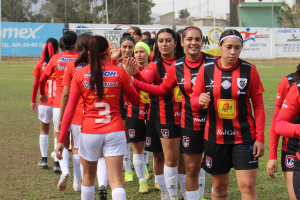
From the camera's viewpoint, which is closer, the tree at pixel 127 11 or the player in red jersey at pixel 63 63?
the player in red jersey at pixel 63 63

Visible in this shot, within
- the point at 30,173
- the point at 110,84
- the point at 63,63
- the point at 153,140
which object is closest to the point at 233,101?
the point at 110,84

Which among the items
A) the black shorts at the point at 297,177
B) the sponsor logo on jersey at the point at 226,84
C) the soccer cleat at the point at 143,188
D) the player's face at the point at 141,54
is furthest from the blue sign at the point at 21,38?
the black shorts at the point at 297,177

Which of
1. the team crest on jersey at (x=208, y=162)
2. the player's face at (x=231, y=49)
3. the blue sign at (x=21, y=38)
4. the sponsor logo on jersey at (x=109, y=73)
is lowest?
the team crest on jersey at (x=208, y=162)

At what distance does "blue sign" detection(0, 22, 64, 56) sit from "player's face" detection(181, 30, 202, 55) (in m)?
30.0

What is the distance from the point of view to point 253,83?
11.8ft

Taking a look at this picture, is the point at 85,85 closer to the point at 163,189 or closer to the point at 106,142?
the point at 106,142

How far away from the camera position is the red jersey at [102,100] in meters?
3.57

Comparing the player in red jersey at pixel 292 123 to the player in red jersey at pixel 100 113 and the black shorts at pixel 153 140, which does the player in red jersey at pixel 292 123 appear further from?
the black shorts at pixel 153 140

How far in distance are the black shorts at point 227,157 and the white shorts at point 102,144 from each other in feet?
3.01

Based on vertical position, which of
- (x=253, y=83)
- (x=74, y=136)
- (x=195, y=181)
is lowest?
(x=195, y=181)

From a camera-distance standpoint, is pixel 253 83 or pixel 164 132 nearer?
pixel 253 83

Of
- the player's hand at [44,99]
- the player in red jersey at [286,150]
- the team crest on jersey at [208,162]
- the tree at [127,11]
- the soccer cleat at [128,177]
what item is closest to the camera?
the player in red jersey at [286,150]

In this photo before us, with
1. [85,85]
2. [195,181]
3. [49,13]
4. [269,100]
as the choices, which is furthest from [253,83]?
[49,13]

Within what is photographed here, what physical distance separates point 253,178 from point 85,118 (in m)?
1.78
